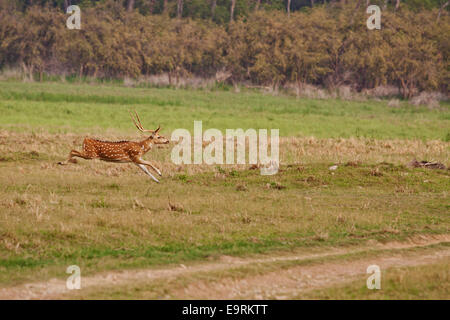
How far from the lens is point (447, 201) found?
16656 mm

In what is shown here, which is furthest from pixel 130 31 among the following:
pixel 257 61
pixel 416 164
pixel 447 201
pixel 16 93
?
pixel 447 201

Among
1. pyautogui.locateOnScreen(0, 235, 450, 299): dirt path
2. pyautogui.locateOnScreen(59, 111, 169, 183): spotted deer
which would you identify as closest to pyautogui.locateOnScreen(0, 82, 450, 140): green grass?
pyautogui.locateOnScreen(59, 111, 169, 183): spotted deer

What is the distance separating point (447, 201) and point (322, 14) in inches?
1724

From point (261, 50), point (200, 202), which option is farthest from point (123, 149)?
point (261, 50)

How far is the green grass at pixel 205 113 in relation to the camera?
31.1 m

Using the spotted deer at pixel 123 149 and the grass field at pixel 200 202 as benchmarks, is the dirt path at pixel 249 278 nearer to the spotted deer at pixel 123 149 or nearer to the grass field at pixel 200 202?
the grass field at pixel 200 202

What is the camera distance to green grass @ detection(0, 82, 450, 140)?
102 feet

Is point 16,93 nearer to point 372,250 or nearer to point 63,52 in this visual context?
point 63,52

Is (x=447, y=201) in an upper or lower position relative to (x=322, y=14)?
lower

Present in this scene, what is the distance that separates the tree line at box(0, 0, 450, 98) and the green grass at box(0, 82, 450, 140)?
24.8 ft

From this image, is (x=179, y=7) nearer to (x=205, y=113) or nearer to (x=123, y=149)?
(x=205, y=113)

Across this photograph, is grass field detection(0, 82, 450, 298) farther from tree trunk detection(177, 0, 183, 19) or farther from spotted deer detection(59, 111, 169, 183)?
tree trunk detection(177, 0, 183, 19)
